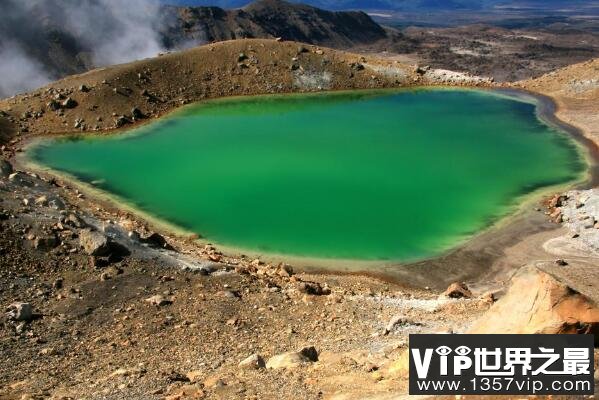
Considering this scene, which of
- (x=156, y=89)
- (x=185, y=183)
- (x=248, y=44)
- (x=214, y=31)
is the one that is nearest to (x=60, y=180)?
(x=185, y=183)

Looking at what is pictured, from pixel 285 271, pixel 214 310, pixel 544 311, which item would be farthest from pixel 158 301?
pixel 544 311

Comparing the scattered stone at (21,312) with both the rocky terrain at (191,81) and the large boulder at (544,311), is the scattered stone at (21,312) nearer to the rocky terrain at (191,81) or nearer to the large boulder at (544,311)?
the large boulder at (544,311)

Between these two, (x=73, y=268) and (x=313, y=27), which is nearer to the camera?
(x=73, y=268)

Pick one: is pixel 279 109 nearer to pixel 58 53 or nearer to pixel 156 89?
pixel 156 89

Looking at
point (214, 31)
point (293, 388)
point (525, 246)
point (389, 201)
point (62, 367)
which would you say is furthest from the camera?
point (214, 31)

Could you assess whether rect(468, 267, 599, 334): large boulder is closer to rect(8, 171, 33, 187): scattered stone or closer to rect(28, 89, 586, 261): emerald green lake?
rect(28, 89, 586, 261): emerald green lake

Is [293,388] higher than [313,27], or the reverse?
[313,27]
